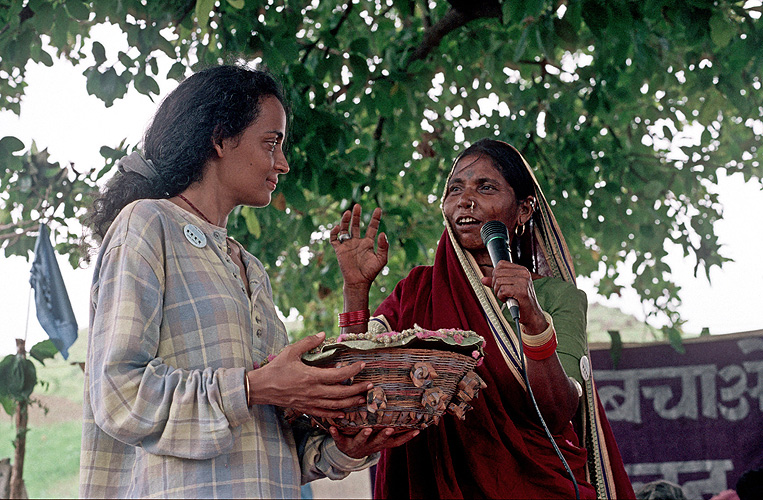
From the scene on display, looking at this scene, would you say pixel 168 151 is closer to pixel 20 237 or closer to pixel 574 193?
pixel 20 237

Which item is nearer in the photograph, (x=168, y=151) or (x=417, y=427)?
(x=417, y=427)

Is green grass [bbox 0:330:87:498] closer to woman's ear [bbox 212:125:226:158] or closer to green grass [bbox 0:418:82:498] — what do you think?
green grass [bbox 0:418:82:498]

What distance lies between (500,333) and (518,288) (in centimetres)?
44

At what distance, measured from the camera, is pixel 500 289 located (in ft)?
7.09

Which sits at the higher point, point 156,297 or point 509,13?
point 509,13

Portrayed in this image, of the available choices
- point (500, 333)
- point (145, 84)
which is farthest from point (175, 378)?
point (145, 84)

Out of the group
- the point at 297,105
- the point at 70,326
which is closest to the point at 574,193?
the point at 297,105

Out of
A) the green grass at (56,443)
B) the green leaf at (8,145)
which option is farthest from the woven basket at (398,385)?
the green grass at (56,443)

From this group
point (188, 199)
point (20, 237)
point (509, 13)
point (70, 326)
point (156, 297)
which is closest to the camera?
point (156, 297)

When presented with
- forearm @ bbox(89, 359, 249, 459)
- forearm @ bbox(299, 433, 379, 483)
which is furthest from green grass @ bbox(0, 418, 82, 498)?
forearm @ bbox(89, 359, 249, 459)

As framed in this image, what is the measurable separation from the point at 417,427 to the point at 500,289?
1.72ft

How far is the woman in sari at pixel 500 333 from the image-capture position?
91.8 inches

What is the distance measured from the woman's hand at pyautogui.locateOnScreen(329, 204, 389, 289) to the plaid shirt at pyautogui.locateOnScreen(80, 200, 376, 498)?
498 mm

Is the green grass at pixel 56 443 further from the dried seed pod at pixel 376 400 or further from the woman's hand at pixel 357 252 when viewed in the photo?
the dried seed pod at pixel 376 400
